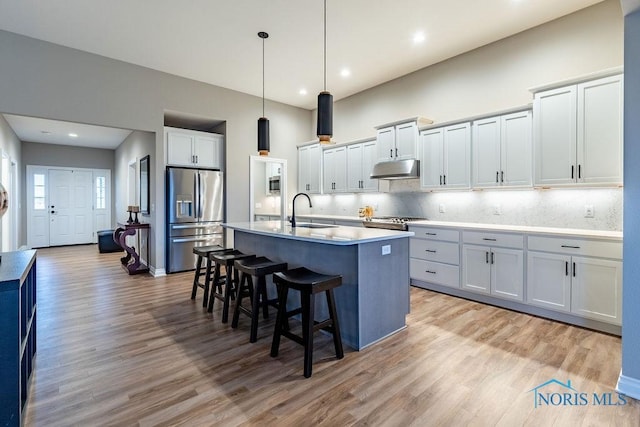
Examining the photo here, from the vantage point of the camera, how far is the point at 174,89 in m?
5.25

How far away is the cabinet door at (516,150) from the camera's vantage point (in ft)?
12.0

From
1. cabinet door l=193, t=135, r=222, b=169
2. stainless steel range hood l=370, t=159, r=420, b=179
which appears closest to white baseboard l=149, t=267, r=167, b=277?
cabinet door l=193, t=135, r=222, b=169

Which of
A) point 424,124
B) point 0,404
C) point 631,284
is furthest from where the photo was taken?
point 424,124

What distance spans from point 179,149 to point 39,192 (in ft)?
19.3

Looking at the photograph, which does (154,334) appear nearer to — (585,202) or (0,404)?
(0,404)

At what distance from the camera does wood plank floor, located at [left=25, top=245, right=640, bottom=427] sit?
1.82 metres

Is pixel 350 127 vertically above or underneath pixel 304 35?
underneath

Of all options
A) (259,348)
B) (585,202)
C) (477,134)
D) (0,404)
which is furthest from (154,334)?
(585,202)

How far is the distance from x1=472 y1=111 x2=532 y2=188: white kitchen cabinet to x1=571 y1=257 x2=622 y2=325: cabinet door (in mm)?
1103

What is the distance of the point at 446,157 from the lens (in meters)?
4.41

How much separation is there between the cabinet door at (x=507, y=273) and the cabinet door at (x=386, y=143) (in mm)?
2186

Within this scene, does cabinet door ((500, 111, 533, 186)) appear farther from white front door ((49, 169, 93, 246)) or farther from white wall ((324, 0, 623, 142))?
white front door ((49, 169, 93, 246))

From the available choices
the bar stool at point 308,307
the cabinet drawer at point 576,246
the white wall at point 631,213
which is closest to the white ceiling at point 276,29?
the white wall at point 631,213

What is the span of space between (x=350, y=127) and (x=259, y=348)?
4814mm
